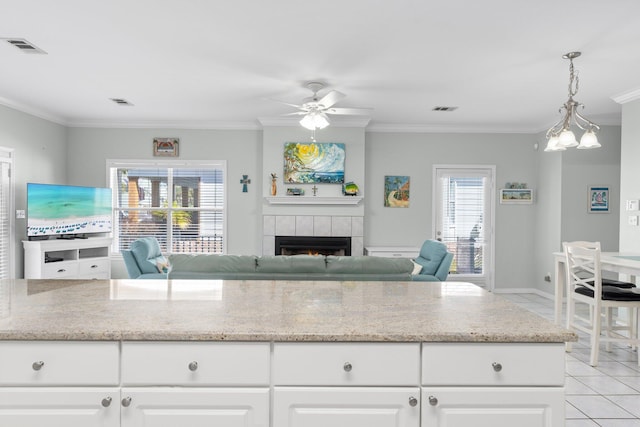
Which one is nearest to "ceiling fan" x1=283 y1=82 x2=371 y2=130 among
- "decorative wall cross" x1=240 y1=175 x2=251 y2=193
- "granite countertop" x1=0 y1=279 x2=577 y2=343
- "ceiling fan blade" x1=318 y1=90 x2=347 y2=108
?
"ceiling fan blade" x1=318 y1=90 x2=347 y2=108

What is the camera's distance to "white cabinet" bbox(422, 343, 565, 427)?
1337 millimetres

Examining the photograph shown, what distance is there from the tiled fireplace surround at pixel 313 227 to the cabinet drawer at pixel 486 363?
489 cm

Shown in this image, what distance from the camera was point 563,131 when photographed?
3.32 meters

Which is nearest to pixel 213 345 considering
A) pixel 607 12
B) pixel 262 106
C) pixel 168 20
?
pixel 168 20

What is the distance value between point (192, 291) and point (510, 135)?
6.14 metres

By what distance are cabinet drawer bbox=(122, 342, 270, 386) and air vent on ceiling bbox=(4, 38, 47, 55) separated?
3.23 meters

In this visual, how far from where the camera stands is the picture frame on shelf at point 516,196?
6.52m

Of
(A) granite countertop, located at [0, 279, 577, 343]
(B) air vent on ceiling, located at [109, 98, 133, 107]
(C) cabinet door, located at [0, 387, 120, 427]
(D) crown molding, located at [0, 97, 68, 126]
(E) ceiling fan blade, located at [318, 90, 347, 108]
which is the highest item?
(B) air vent on ceiling, located at [109, 98, 133, 107]

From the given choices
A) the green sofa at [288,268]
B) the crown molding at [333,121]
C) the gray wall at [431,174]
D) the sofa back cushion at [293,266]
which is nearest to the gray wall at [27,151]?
the crown molding at [333,121]

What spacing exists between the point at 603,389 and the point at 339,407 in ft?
8.69

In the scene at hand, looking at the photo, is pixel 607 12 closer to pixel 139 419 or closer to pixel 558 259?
pixel 558 259

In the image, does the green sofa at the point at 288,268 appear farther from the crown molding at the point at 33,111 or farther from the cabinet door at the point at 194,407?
the crown molding at the point at 33,111

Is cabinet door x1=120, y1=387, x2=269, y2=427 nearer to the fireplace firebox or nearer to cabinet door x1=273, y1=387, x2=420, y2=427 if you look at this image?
cabinet door x1=273, y1=387, x2=420, y2=427

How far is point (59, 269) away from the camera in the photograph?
5.33m
